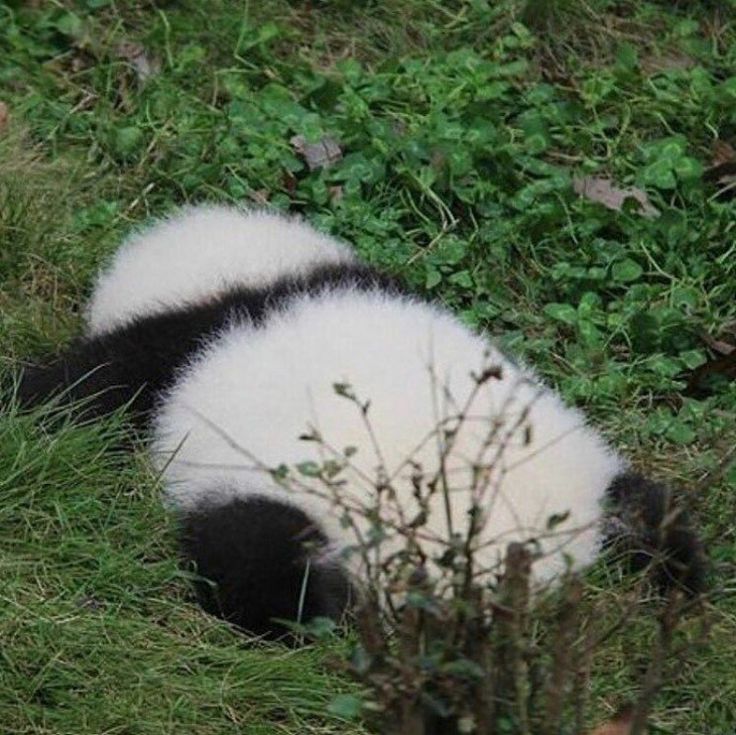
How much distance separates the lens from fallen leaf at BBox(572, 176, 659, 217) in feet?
19.3

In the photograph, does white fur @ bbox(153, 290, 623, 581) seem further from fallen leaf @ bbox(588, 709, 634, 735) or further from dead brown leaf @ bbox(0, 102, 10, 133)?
dead brown leaf @ bbox(0, 102, 10, 133)

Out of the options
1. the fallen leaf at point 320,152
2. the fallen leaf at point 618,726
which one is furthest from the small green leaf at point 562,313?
the fallen leaf at point 618,726

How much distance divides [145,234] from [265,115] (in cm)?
91

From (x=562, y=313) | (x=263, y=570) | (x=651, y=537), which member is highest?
(x=562, y=313)

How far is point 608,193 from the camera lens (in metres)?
5.97

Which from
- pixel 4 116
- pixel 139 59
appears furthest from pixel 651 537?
pixel 139 59

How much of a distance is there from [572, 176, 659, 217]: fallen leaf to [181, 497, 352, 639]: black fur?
7.24 ft

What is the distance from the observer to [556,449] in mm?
4297

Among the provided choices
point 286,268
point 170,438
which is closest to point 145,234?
point 286,268

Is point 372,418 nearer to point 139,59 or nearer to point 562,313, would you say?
point 562,313

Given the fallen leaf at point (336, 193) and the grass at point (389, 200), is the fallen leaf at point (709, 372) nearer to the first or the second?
the grass at point (389, 200)

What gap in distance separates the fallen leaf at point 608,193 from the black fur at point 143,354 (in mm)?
1282

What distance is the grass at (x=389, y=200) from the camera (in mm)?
4094

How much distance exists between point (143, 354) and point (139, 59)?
6.34 feet
